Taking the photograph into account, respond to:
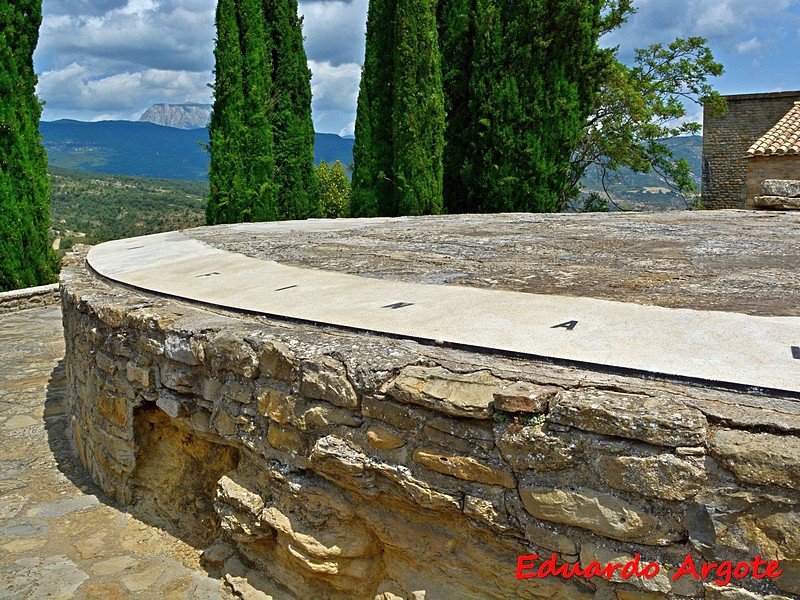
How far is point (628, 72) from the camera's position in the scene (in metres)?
15.5

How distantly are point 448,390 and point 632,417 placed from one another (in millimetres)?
551

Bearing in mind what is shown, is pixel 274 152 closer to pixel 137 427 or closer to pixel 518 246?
pixel 518 246

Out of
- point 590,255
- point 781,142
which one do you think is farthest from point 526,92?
point 590,255

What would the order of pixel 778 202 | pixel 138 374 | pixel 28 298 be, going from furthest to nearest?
pixel 28 298, pixel 778 202, pixel 138 374

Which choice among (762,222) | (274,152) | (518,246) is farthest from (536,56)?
(518,246)

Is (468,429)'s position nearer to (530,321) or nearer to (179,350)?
(530,321)

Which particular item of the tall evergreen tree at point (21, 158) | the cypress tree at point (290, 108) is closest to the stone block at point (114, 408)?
the tall evergreen tree at point (21, 158)

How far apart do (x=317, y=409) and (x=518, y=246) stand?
2.80m

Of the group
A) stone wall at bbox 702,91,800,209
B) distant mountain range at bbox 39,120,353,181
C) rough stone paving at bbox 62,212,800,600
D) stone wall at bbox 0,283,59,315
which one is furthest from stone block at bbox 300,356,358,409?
distant mountain range at bbox 39,120,353,181

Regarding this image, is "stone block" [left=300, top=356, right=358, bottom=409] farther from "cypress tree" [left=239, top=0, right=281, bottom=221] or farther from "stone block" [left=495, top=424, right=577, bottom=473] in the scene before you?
"cypress tree" [left=239, top=0, right=281, bottom=221]

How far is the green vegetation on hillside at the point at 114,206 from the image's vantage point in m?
31.9

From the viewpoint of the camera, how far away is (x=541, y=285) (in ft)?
10.7

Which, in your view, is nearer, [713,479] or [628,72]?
[713,479]

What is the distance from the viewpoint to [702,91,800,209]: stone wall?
1986 centimetres
